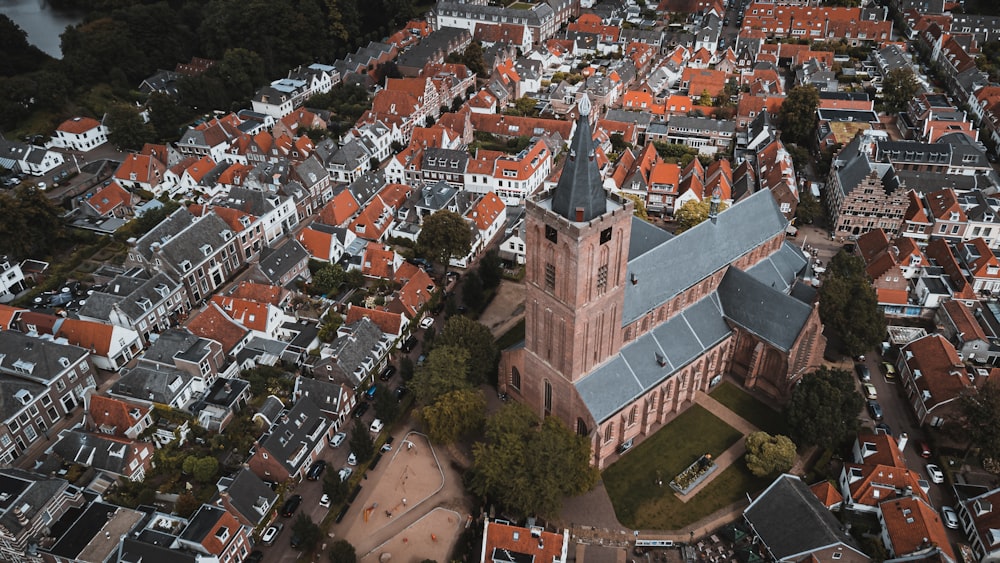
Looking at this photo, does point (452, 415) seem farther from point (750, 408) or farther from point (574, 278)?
point (750, 408)

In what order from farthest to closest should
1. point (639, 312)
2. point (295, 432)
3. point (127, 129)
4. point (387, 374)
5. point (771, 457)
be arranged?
point (127, 129) → point (387, 374) → point (639, 312) → point (295, 432) → point (771, 457)

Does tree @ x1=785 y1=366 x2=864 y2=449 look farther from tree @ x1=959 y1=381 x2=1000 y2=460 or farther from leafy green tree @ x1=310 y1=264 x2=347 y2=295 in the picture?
leafy green tree @ x1=310 y1=264 x2=347 y2=295

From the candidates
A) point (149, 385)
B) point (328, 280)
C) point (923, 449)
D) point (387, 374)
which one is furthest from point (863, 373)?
point (149, 385)

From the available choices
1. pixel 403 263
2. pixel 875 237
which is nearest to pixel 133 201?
pixel 403 263

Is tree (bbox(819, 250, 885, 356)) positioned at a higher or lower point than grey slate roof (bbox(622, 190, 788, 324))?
lower

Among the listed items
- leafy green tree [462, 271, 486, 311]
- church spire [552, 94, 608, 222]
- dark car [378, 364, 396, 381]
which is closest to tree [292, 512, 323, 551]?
dark car [378, 364, 396, 381]
